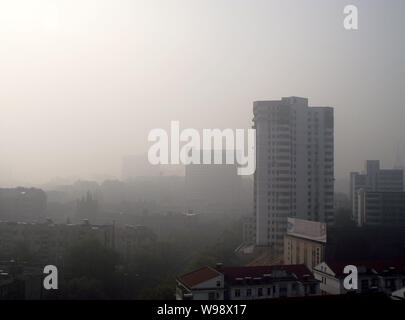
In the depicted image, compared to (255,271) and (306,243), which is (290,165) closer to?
(306,243)

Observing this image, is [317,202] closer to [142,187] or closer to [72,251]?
[142,187]

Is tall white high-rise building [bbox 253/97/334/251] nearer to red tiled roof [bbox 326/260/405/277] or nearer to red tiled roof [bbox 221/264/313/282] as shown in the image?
red tiled roof [bbox 326/260/405/277]

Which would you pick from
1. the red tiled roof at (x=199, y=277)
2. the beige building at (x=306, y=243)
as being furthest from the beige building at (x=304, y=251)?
the red tiled roof at (x=199, y=277)

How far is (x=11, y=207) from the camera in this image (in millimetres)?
9180

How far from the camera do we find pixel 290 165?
329 inches

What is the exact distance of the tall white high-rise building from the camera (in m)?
8.24

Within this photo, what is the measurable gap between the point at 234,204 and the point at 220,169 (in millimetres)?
2309

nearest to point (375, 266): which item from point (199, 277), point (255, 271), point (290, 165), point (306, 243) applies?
point (255, 271)

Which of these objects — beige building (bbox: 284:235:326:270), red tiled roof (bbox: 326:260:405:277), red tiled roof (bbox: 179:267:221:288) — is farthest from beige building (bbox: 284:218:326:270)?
red tiled roof (bbox: 179:267:221:288)

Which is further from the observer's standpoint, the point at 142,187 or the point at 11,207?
the point at 11,207

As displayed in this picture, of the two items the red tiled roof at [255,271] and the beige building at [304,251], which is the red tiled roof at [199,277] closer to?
the red tiled roof at [255,271]
